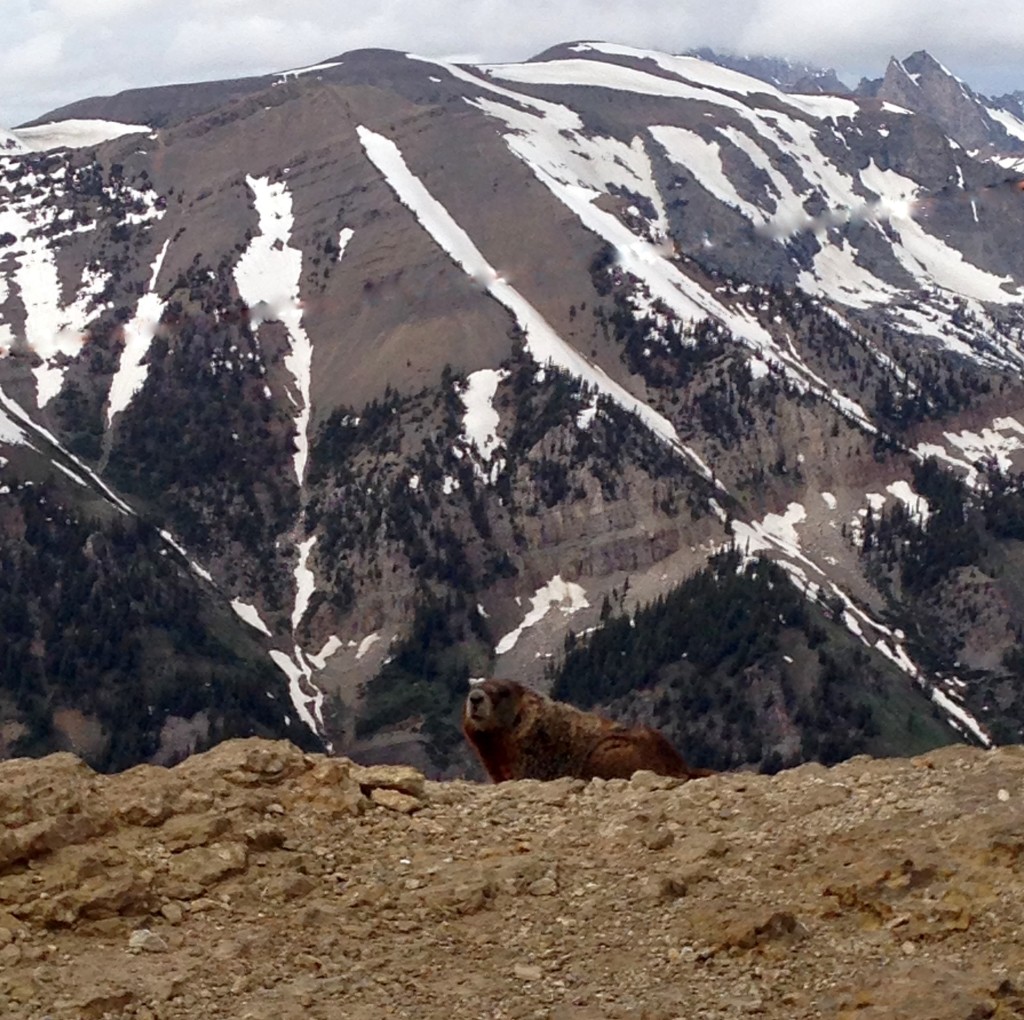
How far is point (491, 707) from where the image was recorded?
2259 cm

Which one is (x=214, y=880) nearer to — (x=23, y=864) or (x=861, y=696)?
(x=23, y=864)

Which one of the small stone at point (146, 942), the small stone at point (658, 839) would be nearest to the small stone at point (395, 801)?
the small stone at point (658, 839)

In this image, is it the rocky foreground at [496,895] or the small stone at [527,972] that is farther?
the small stone at [527,972]

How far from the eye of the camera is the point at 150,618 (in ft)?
651

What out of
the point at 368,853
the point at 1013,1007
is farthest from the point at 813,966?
the point at 368,853

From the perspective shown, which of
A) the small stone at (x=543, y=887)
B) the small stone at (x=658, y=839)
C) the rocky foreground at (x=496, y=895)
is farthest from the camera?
the small stone at (x=658, y=839)

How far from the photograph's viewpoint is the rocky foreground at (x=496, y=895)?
11.3m

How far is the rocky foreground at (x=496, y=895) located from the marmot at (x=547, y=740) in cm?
446

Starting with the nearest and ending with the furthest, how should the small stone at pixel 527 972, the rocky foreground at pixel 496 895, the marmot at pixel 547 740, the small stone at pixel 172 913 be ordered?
1. the rocky foreground at pixel 496 895
2. the small stone at pixel 527 972
3. the small stone at pixel 172 913
4. the marmot at pixel 547 740

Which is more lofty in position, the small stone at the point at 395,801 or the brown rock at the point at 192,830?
the brown rock at the point at 192,830

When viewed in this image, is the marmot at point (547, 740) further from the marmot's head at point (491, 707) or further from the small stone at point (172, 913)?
the small stone at point (172, 913)

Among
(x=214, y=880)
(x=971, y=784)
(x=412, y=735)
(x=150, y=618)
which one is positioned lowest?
(x=412, y=735)

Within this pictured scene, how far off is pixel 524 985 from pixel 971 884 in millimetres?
4379

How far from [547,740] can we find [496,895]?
887cm
